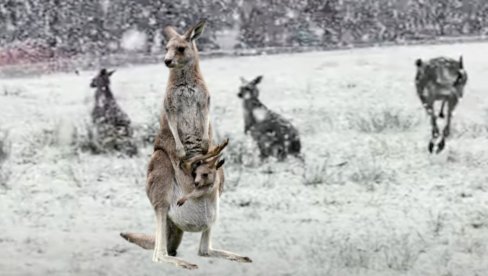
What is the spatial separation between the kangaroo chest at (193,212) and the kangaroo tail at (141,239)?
44 cm

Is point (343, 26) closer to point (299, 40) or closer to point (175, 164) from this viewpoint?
point (299, 40)

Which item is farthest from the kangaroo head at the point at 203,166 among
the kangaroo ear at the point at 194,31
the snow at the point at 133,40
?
the snow at the point at 133,40

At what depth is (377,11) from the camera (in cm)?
1917

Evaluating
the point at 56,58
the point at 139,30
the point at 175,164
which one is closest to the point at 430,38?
the point at 139,30

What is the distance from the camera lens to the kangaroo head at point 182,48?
21.8 ft

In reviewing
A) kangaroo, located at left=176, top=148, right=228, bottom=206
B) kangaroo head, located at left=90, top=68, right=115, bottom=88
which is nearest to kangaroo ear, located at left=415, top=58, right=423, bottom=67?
kangaroo head, located at left=90, top=68, right=115, bottom=88

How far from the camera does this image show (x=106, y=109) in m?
12.1

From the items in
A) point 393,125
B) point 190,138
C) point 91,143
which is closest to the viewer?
point 190,138

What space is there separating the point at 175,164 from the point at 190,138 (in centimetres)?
22

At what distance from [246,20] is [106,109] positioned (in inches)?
253

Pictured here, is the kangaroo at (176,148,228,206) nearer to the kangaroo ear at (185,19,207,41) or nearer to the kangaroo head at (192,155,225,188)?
the kangaroo head at (192,155,225,188)

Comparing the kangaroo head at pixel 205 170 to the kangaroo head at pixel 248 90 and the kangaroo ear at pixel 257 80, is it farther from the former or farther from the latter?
the kangaroo head at pixel 248 90

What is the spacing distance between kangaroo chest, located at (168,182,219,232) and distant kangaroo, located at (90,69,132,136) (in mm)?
5003

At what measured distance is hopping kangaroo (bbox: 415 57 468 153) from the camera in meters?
12.2
